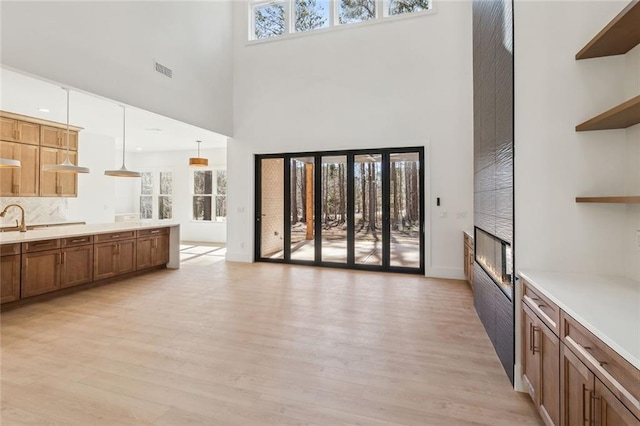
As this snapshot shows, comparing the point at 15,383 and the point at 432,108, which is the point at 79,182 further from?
the point at 432,108

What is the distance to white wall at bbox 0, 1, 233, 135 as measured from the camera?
11.8 feet

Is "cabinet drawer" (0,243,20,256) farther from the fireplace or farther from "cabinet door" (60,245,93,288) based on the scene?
the fireplace

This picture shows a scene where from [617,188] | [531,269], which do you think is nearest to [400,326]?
[531,269]

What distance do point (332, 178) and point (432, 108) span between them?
7.22 feet

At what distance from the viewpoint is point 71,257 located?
4438 millimetres

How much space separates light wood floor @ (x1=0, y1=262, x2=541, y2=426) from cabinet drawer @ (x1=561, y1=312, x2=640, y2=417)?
838mm

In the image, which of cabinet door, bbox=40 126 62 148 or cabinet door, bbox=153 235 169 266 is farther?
cabinet door, bbox=40 126 62 148

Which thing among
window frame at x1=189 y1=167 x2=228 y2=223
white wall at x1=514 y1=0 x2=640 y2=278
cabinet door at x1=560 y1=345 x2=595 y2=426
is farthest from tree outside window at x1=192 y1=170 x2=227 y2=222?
cabinet door at x1=560 y1=345 x2=595 y2=426

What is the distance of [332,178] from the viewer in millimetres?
6289

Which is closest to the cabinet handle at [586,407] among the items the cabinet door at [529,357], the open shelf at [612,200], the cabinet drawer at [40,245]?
→ the cabinet door at [529,357]

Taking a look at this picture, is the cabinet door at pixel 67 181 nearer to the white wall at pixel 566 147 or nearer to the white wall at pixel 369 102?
the white wall at pixel 369 102

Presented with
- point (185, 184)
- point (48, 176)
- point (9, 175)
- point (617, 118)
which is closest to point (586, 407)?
point (617, 118)

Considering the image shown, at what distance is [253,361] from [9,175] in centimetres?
655

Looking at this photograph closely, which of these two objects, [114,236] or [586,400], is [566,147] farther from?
[114,236]
